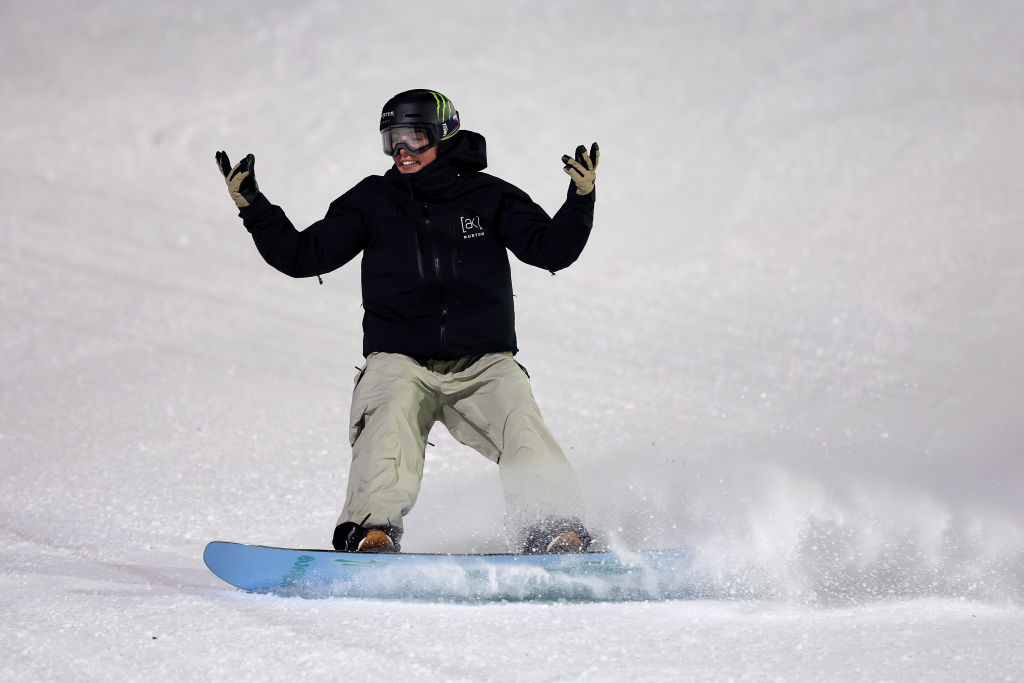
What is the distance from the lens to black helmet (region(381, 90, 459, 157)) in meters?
3.98

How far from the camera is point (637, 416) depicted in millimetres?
6414

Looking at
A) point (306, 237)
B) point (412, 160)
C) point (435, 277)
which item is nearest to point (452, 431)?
point (435, 277)

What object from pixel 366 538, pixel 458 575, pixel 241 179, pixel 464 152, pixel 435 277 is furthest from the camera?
pixel 464 152

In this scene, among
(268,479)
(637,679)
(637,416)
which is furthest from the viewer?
(637,416)

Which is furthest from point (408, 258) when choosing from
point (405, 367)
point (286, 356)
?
point (286, 356)

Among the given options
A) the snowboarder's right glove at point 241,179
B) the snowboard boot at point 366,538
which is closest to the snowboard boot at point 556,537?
the snowboard boot at point 366,538

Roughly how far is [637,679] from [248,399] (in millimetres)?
4280

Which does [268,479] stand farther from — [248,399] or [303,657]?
[303,657]

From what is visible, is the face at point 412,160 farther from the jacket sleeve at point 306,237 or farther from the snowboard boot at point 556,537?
the snowboard boot at point 556,537

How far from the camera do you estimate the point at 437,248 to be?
3.99m

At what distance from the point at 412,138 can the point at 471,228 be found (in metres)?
0.34

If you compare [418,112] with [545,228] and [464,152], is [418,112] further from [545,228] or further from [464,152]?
[545,228]

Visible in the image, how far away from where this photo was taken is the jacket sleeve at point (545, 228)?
3.91 m

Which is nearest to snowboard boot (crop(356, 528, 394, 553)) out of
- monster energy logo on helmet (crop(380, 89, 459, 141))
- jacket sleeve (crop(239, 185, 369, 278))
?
jacket sleeve (crop(239, 185, 369, 278))
